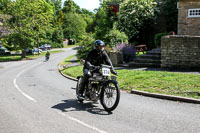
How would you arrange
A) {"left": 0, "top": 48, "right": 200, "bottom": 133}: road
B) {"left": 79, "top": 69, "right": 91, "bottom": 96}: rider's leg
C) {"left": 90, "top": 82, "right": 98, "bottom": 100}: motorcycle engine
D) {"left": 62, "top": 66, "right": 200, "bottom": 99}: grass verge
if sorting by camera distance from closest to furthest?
{"left": 0, "top": 48, "right": 200, "bottom": 133}: road, {"left": 79, "top": 69, "right": 91, "bottom": 96}: rider's leg, {"left": 90, "top": 82, "right": 98, "bottom": 100}: motorcycle engine, {"left": 62, "top": 66, "right": 200, "bottom": 99}: grass verge

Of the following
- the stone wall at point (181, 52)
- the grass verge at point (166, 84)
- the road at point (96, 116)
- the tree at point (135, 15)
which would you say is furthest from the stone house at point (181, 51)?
the tree at point (135, 15)

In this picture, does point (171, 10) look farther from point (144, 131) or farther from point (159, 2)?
point (144, 131)

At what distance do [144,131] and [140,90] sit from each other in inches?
171

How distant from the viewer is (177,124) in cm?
501

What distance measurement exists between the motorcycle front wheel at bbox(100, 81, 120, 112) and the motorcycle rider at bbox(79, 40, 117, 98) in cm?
54

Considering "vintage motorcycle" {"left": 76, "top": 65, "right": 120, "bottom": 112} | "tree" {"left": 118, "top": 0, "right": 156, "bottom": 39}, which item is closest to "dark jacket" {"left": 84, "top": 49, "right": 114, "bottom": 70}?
"vintage motorcycle" {"left": 76, "top": 65, "right": 120, "bottom": 112}

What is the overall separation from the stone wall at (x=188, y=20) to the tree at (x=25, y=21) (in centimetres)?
2650

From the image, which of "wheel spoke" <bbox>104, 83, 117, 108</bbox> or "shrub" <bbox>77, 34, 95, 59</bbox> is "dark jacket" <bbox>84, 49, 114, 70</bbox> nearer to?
"wheel spoke" <bbox>104, 83, 117, 108</bbox>

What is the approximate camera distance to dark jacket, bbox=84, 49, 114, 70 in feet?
22.0

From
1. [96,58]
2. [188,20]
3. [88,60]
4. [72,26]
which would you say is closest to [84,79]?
[88,60]

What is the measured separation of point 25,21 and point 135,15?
2030cm

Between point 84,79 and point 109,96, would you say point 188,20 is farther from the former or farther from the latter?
point 109,96

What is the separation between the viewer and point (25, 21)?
1489 inches

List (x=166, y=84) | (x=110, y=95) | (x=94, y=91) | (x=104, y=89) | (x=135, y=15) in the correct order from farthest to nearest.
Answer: (x=135, y=15)
(x=166, y=84)
(x=94, y=91)
(x=104, y=89)
(x=110, y=95)
